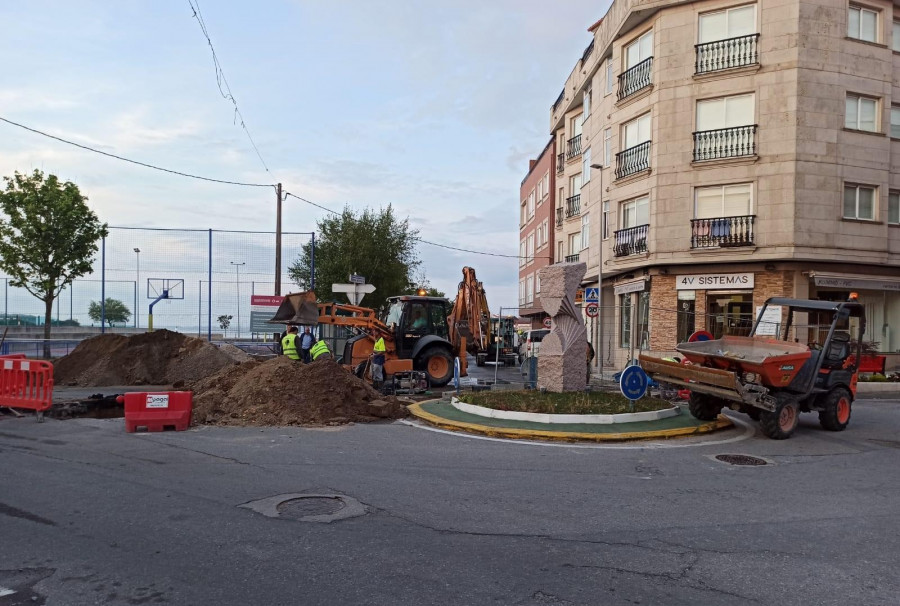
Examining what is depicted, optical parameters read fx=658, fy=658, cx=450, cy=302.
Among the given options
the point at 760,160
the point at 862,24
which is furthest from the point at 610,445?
the point at 862,24

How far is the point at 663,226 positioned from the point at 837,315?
43.8 ft

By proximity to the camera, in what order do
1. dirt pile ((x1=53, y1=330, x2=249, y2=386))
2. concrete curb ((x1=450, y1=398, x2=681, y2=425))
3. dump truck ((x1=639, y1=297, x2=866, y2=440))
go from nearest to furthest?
dump truck ((x1=639, y1=297, x2=866, y2=440)) < concrete curb ((x1=450, y1=398, x2=681, y2=425)) < dirt pile ((x1=53, y1=330, x2=249, y2=386))

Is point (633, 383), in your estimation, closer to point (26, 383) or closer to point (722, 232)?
point (26, 383)

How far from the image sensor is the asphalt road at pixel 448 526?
13.5 feet

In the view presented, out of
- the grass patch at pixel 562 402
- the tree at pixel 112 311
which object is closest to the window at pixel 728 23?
the grass patch at pixel 562 402

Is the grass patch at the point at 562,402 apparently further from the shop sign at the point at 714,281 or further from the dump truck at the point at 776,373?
the shop sign at the point at 714,281

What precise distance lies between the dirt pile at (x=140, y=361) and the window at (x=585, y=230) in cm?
1795

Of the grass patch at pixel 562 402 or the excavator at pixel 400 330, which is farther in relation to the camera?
the excavator at pixel 400 330

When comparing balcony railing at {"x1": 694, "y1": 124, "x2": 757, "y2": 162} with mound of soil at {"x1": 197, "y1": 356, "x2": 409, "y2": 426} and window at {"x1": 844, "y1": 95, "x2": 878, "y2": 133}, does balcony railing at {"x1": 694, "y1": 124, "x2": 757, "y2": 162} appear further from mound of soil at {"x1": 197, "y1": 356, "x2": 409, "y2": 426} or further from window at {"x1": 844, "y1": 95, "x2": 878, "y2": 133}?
mound of soil at {"x1": 197, "y1": 356, "x2": 409, "y2": 426}

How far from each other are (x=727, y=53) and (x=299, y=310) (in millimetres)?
17349

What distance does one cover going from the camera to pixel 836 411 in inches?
428

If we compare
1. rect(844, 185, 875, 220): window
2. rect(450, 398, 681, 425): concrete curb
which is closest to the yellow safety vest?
rect(450, 398, 681, 425): concrete curb

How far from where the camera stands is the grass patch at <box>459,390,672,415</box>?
440 inches

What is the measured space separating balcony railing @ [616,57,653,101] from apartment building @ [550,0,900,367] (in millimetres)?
86
